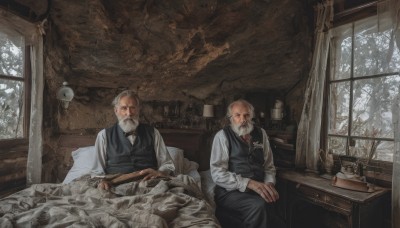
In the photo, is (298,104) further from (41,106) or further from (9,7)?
(9,7)

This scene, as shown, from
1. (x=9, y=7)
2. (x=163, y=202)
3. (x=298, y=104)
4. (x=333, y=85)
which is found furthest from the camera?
(x=298, y=104)

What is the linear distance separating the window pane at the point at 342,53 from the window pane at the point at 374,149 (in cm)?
75

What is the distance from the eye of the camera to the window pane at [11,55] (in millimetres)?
2568

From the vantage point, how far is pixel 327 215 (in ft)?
9.78

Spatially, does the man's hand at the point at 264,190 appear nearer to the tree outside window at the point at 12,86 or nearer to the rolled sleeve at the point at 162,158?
the rolled sleeve at the point at 162,158

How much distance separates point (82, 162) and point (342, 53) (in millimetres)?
3123

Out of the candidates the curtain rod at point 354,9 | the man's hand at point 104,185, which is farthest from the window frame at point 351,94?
the man's hand at point 104,185

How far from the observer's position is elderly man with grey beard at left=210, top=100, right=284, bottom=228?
2.32 m

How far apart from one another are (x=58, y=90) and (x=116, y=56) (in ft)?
2.74

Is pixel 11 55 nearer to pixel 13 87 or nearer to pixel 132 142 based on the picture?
pixel 13 87

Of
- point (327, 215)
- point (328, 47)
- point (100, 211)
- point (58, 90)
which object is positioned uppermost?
point (328, 47)

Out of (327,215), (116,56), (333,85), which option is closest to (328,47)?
(333,85)

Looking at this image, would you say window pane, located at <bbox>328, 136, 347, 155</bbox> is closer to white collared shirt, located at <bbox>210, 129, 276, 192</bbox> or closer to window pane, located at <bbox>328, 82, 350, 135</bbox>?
window pane, located at <bbox>328, 82, 350, 135</bbox>

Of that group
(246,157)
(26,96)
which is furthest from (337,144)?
(26,96)
